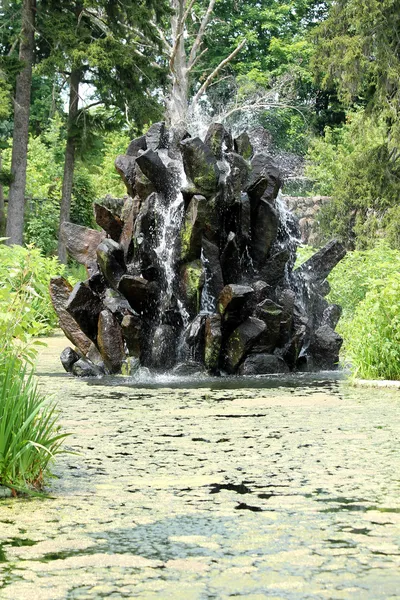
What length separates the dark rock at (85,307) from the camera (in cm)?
1237

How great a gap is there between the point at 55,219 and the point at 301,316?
773 inches

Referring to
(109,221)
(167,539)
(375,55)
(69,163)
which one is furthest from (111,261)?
(69,163)

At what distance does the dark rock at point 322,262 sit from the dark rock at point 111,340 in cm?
297

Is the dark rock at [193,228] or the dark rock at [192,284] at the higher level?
the dark rock at [193,228]

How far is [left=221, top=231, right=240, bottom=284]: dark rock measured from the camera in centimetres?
1230

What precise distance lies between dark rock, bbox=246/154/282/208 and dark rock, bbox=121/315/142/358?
2.14 m

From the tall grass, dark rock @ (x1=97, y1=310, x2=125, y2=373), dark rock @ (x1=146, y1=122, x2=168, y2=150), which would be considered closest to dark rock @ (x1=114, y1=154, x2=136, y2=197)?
dark rock @ (x1=146, y1=122, x2=168, y2=150)

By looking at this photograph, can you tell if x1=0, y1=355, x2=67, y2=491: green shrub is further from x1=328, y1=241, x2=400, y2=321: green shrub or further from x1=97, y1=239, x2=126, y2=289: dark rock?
x1=328, y1=241, x2=400, y2=321: green shrub

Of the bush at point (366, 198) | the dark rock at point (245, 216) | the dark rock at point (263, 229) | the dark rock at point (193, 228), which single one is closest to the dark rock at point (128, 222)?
the dark rock at point (193, 228)

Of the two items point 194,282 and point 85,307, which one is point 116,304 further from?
point 194,282

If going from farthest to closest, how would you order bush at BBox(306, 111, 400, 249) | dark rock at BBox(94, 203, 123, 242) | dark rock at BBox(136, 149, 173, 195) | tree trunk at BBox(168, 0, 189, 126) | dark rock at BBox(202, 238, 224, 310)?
1. tree trunk at BBox(168, 0, 189, 126)
2. bush at BBox(306, 111, 400, 249)
3. dark rock at BBox(94, 203, 123, 242)
4. dark rock at BBox(136, 149, 173, 195)
5. dark rock at BBox(202, 238, 224, 310)

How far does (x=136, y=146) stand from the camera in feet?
45.0

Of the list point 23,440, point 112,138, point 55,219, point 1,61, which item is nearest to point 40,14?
point 1,61

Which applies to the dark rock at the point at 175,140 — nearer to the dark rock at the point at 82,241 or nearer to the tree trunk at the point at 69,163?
the dark rock at the point at 82,241
